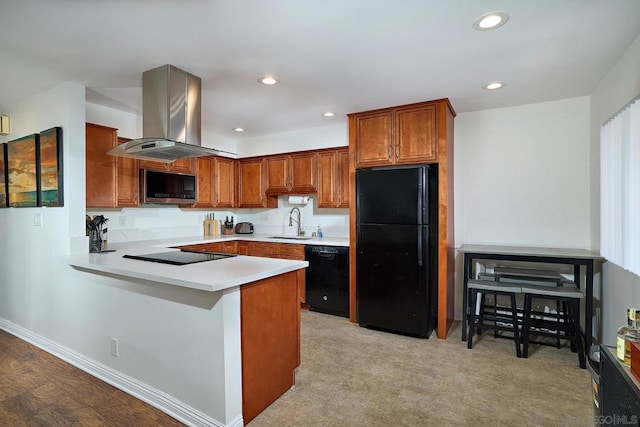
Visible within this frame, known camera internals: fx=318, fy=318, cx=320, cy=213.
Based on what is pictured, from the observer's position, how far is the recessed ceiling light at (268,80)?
2.62 m

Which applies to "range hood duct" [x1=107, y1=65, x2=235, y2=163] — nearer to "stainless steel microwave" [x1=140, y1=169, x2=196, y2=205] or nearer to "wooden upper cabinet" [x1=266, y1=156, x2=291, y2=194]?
"stainless steel microwave" [x1=140, y1=169, x2=196, y2=205]

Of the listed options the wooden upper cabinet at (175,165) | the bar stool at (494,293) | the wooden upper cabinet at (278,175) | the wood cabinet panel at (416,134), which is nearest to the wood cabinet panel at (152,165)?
the wooden upper cabinet at (175,165)

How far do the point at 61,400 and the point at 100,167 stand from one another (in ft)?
7.06

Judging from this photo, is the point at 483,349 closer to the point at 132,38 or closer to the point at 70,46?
the point at 132,38

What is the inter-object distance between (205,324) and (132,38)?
1.82 metres

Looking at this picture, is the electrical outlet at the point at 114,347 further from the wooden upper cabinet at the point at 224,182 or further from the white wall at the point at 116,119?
the wooden upper cabinet at the point at 224,182

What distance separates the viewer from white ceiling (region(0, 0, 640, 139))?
1.72 metres

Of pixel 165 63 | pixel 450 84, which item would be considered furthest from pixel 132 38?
pixel 450 84

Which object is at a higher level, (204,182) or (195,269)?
(204,182)

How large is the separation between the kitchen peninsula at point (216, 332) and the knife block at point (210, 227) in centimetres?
245

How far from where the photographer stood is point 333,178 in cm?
411

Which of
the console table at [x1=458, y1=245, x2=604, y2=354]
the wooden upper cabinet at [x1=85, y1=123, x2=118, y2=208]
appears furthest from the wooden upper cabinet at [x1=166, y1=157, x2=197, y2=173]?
the console table at [x1=458, y1=245, x2=604, y2=354]

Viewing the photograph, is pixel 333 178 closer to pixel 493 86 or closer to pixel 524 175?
pixel 493 86

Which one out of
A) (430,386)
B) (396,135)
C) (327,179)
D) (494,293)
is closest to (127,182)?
(327,179)
